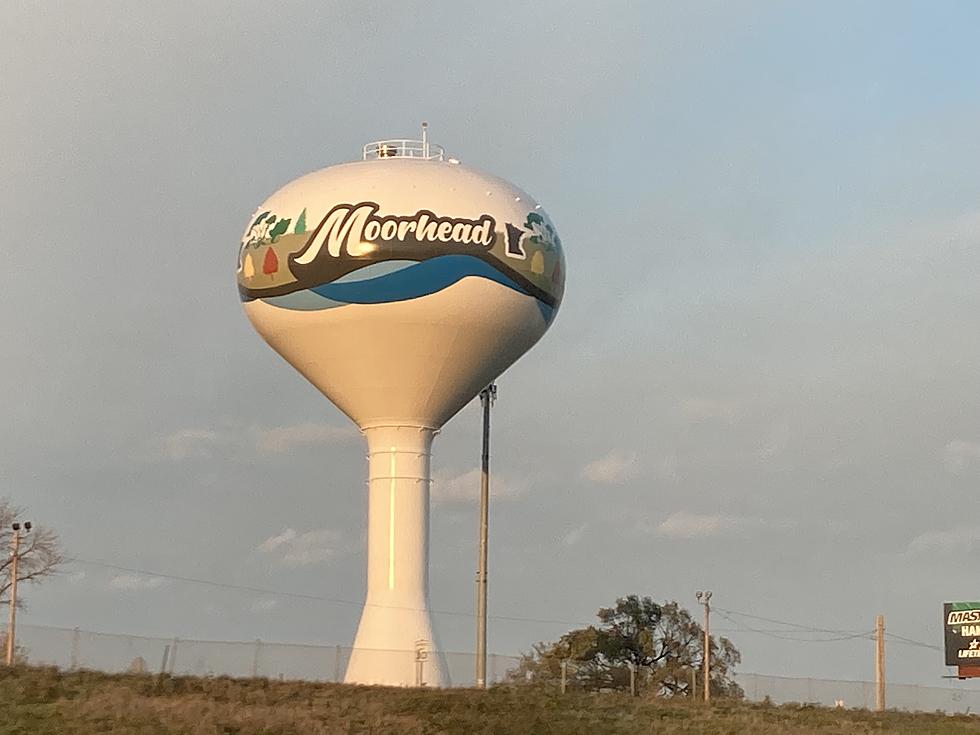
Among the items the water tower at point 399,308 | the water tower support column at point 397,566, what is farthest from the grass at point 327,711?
the water tower at point 399,308

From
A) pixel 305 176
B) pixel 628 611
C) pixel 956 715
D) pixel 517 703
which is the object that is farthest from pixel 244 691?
pixel 628 611

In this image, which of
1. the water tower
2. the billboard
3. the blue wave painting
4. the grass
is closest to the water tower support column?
the water tower

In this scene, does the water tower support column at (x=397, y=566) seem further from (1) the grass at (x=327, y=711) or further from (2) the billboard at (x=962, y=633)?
(2) the billboard at (x=962, y=633)

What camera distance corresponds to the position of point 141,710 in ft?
98.3

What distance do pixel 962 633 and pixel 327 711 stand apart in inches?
1148

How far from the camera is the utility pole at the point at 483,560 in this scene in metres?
41.1

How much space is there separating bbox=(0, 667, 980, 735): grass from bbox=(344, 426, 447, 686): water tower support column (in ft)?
6.48

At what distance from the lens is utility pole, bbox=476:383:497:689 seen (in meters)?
41.1

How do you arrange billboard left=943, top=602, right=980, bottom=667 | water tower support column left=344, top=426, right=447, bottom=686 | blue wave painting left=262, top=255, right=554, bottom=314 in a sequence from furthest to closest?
1. billboard left=943, top=602, right=980, bottom=667
2. water tower support column left=344, top=426, right=447, bottom=686
3. blue wave painting left=262, top=255, right=554, bottom=314

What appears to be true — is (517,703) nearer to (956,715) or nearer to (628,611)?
(956,715)

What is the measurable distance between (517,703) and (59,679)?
378 inches

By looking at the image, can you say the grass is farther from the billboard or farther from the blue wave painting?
the billboard

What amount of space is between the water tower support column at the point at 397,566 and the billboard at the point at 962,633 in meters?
23.1

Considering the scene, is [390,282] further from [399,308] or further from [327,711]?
[327,711]
